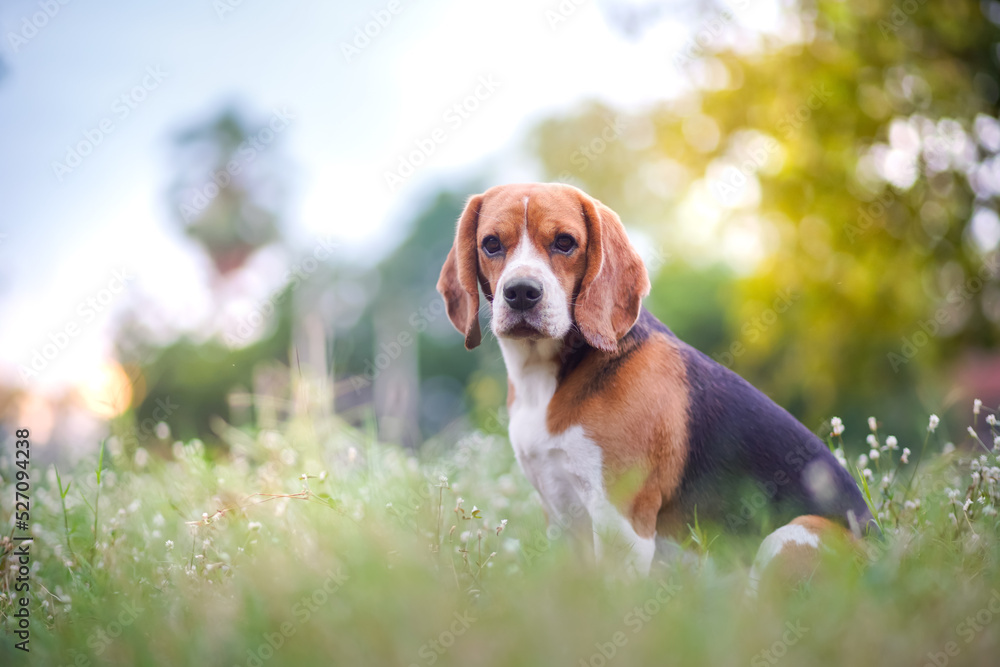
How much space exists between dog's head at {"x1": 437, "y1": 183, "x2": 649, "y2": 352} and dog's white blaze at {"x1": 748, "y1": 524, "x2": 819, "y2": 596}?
3.55 ft

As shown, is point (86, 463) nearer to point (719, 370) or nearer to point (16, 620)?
point (16, 620)

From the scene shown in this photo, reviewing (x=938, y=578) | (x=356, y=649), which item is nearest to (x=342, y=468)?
(x=356, y=649)

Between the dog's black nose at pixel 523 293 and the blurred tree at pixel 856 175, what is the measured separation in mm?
7074

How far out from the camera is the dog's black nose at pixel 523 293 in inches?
121

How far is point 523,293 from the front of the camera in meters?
3.08

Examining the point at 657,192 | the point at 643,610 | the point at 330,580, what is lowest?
the point at 657,192

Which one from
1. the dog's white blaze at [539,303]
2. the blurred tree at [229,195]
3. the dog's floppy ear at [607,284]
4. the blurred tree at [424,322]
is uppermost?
the dog's white blaze at [539,303]

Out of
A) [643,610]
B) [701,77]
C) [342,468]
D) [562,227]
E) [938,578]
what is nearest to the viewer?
[643,610]

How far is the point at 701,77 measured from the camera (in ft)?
32.1

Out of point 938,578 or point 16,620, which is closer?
point 938,578

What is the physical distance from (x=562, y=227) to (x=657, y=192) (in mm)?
18030

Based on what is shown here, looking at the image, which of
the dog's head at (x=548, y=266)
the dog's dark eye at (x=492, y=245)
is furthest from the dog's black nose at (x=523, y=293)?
the dog's dark eye at (x=492, y=245)

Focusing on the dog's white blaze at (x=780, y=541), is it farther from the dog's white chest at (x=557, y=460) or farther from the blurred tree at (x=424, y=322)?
the blurred tree at (x=424, y=322)

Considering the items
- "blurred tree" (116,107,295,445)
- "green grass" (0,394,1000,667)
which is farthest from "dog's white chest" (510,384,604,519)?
"blurred tree" (116,107,295,445)
